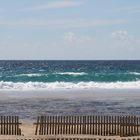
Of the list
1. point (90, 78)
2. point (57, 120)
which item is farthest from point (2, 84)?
point (57, 120)

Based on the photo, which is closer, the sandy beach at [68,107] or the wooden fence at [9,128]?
the wooden fence at [9,128]

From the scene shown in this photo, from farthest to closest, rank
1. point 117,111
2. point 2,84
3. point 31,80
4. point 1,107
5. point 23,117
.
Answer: point 31,80 < point 2,84 < point 1,107 < point 117,111 < point 23,117

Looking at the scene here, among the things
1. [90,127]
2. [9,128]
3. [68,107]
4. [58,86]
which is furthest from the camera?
[58,86]

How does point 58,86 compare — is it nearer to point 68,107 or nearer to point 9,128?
point 68,107

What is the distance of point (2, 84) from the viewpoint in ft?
203

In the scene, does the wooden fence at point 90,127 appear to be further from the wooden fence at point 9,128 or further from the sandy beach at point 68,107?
the sandy beach at point 68,107

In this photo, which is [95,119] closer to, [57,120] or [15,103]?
[57,120]

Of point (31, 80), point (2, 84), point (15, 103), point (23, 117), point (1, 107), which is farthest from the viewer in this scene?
point (31, 80)

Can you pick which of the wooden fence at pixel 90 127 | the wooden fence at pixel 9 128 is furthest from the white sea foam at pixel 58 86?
the wooden fence at pixel 90 127

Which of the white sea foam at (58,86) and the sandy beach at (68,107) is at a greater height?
the white sea foam at (58,86)

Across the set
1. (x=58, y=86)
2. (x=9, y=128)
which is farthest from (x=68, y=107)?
(x=58, y=86)

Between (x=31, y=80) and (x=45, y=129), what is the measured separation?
49.2 meters

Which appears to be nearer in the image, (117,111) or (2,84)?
(117,111)

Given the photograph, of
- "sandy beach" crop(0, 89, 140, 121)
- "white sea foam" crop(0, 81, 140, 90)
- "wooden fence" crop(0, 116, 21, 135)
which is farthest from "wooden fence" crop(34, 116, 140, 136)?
"white sea foam" crop(0, 81, 140, 90)
